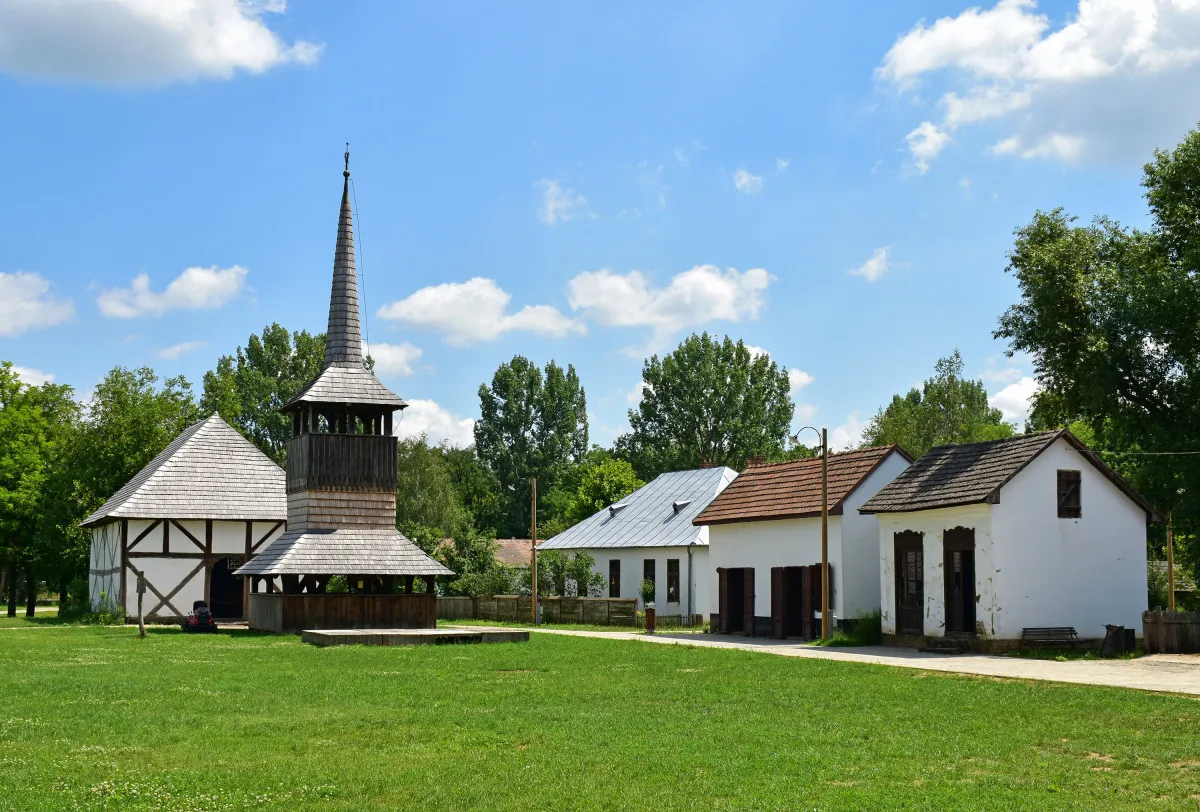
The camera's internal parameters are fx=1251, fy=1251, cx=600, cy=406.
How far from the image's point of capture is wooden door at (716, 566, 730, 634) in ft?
136

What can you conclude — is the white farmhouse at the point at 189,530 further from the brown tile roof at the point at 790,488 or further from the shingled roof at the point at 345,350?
the brown tile roof at the point at 790,488

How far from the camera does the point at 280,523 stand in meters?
44.9

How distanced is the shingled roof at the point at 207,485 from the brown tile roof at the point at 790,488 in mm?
15612

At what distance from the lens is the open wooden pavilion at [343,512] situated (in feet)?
120

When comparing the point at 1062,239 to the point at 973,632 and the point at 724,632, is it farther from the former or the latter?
the point at 724,632

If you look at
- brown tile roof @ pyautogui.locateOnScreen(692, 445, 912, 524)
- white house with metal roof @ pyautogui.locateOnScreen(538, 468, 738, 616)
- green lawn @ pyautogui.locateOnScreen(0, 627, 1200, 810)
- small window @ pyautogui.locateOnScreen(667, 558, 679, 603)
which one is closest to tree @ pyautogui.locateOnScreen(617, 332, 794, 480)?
white house with metal roof @ pyautogui.locateOnScreen(538, 468, 738, 616)

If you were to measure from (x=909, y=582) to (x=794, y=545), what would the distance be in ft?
17.2

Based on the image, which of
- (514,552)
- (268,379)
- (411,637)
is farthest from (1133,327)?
(268,379)

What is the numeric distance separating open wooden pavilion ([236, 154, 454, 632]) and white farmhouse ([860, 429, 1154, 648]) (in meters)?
14.0

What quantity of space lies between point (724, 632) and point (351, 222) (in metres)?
18.4

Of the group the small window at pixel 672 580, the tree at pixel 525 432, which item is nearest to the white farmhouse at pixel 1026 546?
the small window at pixel 672 580

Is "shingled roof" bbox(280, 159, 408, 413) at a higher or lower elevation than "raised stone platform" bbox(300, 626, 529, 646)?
higher

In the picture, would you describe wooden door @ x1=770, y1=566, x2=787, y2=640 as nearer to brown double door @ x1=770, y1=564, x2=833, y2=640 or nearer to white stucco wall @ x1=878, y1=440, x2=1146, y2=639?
Result: brown double door @ x1=770, y1=564, x2=833, y2=640

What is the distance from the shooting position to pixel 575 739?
→ 47.7ft
